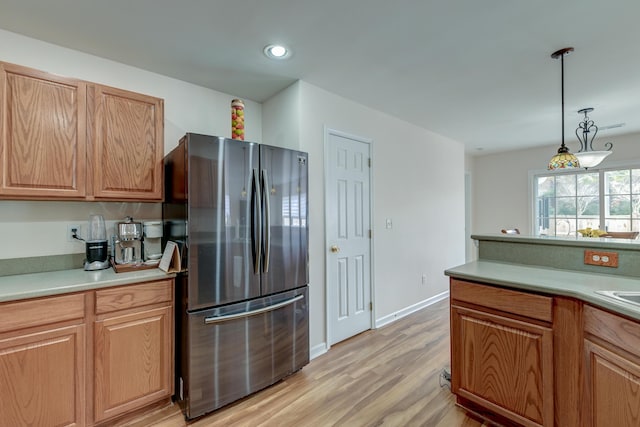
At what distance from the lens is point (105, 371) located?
1.67 meters

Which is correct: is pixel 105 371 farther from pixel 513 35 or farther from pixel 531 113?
pixel 531 113

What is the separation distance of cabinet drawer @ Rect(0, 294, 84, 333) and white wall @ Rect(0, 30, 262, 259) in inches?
25.2

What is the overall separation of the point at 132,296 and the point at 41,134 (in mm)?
1116

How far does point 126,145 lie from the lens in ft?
6.54

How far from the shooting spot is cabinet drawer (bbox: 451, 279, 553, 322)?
1.51m

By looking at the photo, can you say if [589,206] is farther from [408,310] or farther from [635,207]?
[408,310]

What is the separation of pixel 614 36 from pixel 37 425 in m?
4.20

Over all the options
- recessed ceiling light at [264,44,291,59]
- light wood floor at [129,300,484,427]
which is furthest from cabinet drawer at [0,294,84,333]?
recessed ceiling light at [264,44,291,59]

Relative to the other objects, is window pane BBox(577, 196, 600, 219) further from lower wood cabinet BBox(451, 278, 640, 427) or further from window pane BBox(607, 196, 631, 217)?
lower wood cabinet BBox(451, 278, 640, 427)

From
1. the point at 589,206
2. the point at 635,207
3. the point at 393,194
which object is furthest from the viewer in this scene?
the point at 589,206

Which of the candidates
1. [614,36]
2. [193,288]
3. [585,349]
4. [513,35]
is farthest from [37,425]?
[614,36]

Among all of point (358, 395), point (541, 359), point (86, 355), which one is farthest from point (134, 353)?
point (541, 359)

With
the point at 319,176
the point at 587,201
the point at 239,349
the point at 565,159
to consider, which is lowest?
the point at 239,349

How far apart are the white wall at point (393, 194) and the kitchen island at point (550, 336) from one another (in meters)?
1.29
